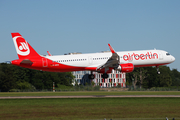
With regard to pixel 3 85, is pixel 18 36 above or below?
above

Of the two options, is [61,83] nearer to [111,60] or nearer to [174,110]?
[111,60]

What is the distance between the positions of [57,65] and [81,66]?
201 inches

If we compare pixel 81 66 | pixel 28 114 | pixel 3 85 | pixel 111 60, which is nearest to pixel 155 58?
pixel 111 60

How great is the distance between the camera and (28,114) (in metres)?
32.9

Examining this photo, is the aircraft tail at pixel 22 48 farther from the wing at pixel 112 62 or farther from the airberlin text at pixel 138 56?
the airberlin text at pixel 138 56

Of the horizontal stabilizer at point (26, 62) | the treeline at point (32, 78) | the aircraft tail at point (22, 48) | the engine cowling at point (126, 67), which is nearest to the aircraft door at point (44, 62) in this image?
the aircraft tail at point (22, 48)

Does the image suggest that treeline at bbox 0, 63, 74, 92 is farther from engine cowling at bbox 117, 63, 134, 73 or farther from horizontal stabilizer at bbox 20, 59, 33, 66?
engine cowling at bbox 117, 63, 134, 73

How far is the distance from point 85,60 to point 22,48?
42.5 feet

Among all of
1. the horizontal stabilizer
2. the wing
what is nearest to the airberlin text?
the wing

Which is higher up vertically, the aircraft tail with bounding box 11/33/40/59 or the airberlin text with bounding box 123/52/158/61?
the aircraft tail with bounding box 11/33/40/59

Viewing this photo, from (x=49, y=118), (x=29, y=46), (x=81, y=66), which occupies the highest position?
(x=29, y=46)

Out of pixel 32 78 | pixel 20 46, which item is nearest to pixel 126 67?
pixel 20 46

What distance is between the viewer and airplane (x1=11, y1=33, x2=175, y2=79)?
61.5 m

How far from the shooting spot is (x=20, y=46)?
62000 millimetres
